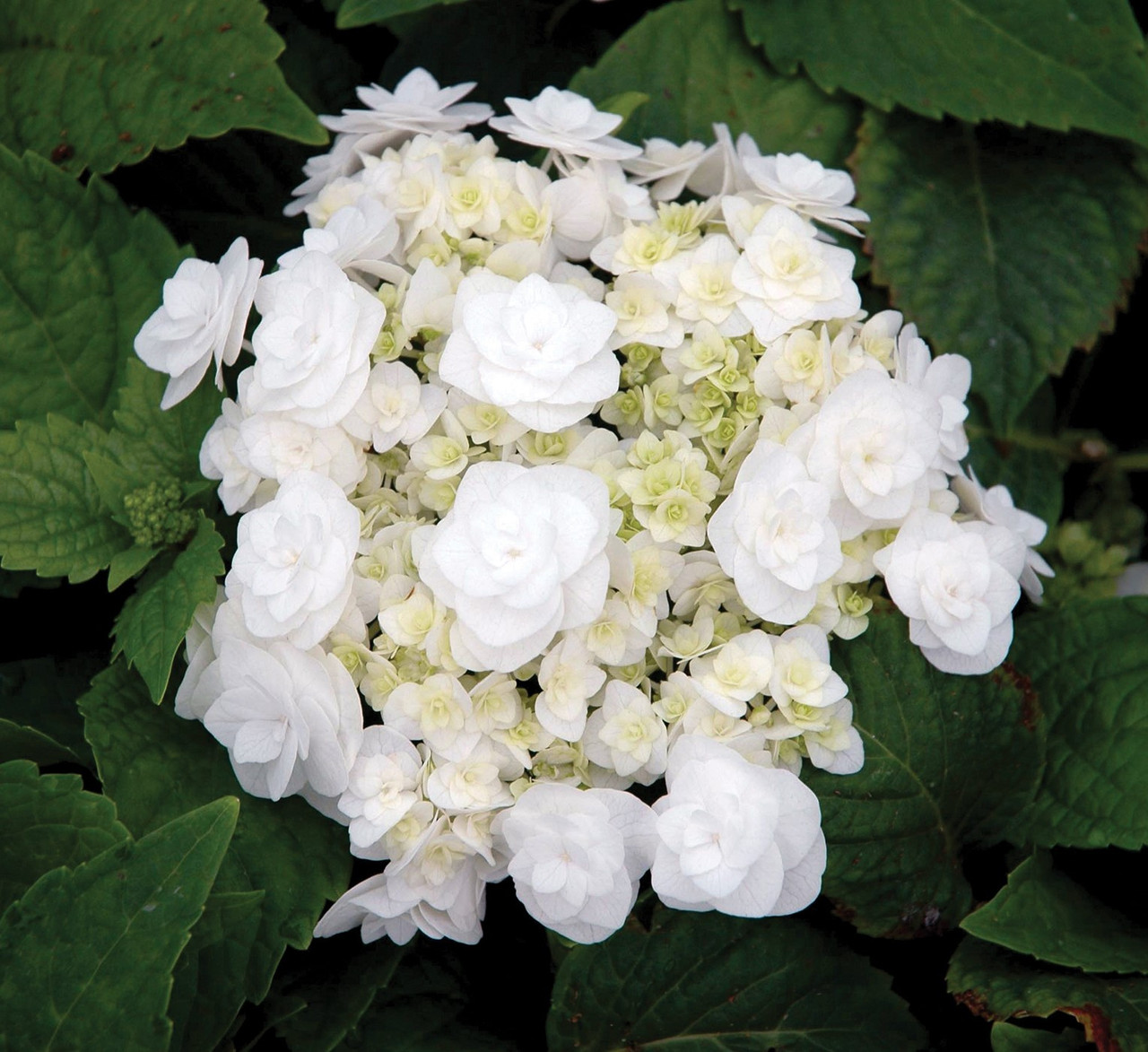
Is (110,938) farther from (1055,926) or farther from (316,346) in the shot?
(1055,926)

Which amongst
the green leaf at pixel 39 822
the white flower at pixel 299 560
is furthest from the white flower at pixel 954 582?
the green leaf at pixel 39 822

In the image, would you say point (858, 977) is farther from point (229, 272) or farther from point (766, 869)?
point (229, 272)

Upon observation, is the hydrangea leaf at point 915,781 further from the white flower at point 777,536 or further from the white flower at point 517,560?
the white flower at point 517,560

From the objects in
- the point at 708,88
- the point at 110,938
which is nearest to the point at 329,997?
the point at 110,938

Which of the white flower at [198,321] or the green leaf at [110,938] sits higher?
the white flower at [198,321]

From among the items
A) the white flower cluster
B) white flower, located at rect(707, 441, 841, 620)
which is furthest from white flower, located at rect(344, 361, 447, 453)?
white flower, located at rect(707, 441, 841, 620)

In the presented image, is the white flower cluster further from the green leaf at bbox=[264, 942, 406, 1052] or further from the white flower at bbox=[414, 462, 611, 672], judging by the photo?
the green leaf at bbox=[264, 942, 406, 1052]
